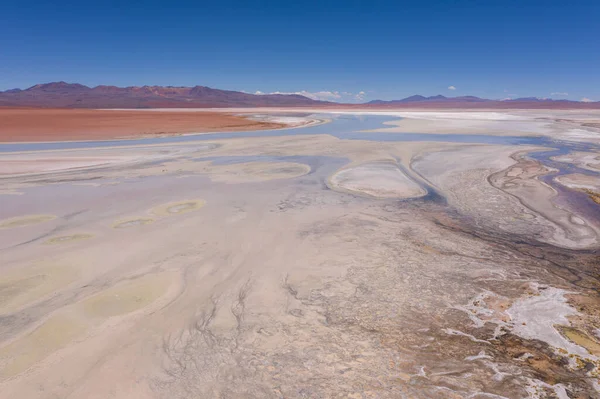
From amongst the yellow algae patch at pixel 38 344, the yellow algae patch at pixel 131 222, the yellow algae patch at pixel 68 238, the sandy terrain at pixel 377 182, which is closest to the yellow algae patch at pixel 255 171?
the sandy terrain at pixel 377 182

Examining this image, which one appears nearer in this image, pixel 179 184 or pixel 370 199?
pixel 370 199

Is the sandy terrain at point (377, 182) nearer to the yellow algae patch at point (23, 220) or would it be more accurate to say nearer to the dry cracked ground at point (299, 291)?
the dry cracked ground at point (299, 291)

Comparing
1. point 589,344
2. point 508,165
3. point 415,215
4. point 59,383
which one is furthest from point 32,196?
point 508,165

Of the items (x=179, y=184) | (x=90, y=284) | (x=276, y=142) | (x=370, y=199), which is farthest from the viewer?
(x=276, y=142)

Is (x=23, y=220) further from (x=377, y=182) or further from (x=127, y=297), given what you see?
(x=377, y=182)

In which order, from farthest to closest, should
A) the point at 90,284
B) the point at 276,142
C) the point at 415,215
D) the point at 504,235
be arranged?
the point at 276,142 → the point at 415,215 → the point at 504,235 → the point at 90,284

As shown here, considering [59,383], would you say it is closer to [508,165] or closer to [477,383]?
[477,383]
